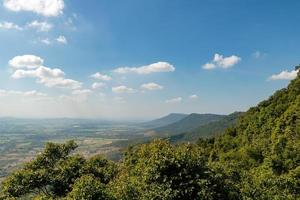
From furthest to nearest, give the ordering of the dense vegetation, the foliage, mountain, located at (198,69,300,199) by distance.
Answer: the foliage < mountain, located at (198,69,300,199) < the dense vegetation

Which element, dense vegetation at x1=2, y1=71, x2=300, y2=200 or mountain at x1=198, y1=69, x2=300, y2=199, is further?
mountain at x1=198, y1=69, x2=300, y2=199

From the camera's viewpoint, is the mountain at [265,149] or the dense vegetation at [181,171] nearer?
the dense vegetation at [181,171]

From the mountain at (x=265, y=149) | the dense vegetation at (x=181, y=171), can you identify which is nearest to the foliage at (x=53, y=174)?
the dense vegetation at (x=181, y=171)

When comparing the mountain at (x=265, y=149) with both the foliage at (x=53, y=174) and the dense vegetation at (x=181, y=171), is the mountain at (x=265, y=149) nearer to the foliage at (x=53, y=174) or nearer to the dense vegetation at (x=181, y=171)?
the dense vegetation at (x=181, y=171)

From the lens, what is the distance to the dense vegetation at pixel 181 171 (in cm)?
3131

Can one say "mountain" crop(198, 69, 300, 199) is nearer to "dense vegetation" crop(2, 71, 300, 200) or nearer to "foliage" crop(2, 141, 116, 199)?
"dense vegetation" crop(2, 71, 300, 200)

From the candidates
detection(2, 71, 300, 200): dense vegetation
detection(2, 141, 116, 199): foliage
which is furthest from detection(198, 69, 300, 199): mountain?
detection(2, 141, 116, 199): foliage

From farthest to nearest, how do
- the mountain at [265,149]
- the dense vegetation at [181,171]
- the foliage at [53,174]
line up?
the foliage at [53,174], the mountain at [265,149], the dense vegetation at [181,171]

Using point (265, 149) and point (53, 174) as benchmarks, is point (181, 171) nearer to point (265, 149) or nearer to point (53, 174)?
point (53, 174)

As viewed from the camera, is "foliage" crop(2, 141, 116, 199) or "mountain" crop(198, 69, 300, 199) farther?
"foliage" crop(2, 141, 116, 199)

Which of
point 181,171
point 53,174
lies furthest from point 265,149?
point 181,171

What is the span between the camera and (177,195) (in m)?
30.4

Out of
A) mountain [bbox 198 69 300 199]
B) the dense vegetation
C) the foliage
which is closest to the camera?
the dense vegetation

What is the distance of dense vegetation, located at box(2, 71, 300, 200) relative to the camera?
31.3 meters
